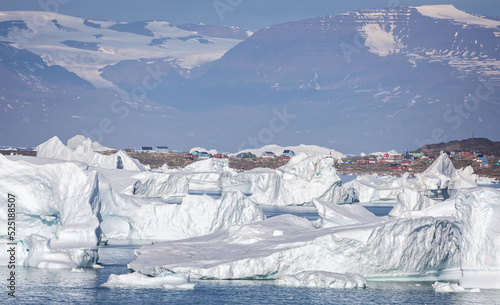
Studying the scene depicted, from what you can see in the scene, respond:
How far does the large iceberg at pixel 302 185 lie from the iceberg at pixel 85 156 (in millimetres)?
20862

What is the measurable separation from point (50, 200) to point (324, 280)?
14125mm

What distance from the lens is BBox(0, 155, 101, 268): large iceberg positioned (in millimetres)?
31875

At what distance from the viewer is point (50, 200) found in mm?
33969

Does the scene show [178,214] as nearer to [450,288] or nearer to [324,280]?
[324,280]

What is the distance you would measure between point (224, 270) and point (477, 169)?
13479cm

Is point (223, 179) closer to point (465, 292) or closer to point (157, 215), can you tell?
point (157, 215)

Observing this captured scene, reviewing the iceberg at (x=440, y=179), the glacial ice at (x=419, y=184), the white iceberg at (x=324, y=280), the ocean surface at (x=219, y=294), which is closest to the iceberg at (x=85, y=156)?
the glacial ice at (x=419, y=184)

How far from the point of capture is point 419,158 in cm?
17200

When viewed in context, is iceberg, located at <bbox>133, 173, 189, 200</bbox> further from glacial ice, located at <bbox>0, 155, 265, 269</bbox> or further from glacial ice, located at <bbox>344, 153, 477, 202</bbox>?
glacial ice, located at <bbox>0, 155, 265, 269</bbox>

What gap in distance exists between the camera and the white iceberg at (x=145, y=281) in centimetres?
2806

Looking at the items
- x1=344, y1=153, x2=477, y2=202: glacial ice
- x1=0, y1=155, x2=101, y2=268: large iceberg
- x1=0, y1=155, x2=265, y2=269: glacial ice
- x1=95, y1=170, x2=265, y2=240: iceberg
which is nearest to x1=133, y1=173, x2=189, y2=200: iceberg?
x1=344, y1=153, x2=477, y2=202: glacial ice

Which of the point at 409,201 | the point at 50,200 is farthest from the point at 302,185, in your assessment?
the point at 50,200

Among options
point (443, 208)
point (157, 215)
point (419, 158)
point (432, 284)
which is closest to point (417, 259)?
point (432, 284)

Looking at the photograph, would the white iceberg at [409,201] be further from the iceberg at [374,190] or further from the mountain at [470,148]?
the mountain at [470,148]
